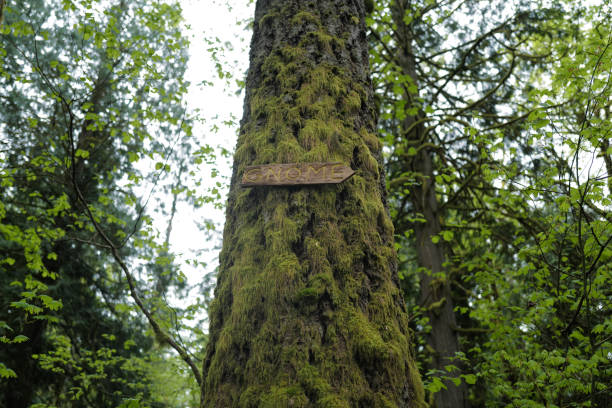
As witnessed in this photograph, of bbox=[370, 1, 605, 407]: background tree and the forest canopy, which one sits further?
bbox=[370, 1, 605, 407]: background tree

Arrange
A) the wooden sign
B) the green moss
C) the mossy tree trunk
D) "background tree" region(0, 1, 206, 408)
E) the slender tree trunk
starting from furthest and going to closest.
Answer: "background tree" region(0, 1, 206, 408), the slender tree trunk, the green moss, the wooden sign, the mossy tree trunk

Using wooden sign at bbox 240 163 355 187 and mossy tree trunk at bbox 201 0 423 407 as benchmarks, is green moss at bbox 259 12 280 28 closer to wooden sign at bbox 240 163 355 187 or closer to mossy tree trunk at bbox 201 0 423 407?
mossy tree trunk at bbox 201 0 423 407

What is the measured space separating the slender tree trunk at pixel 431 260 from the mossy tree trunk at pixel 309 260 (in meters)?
3.29

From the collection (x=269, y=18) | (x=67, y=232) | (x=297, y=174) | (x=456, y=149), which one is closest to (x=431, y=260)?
(x=456, y=149)

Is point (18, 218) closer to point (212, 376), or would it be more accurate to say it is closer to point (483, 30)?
point (212, 376)

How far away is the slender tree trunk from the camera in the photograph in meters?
5.41

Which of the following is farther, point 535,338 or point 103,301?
point 103,301

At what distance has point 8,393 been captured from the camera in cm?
708

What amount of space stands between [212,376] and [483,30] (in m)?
7.80

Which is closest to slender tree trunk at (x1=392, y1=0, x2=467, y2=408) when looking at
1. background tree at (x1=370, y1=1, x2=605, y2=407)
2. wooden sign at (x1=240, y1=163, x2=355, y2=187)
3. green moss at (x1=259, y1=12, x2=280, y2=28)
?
background tree at (x1=370, y1=1, x2=605, y2=407)

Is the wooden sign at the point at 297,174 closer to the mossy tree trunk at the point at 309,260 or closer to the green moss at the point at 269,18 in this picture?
the mossy tree trunk at the point at 309,260

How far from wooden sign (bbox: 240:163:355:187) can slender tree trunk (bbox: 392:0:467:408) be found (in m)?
3.58

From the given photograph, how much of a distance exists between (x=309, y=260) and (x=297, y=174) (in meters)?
0.38

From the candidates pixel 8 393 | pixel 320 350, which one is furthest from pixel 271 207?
pixel 8 393
